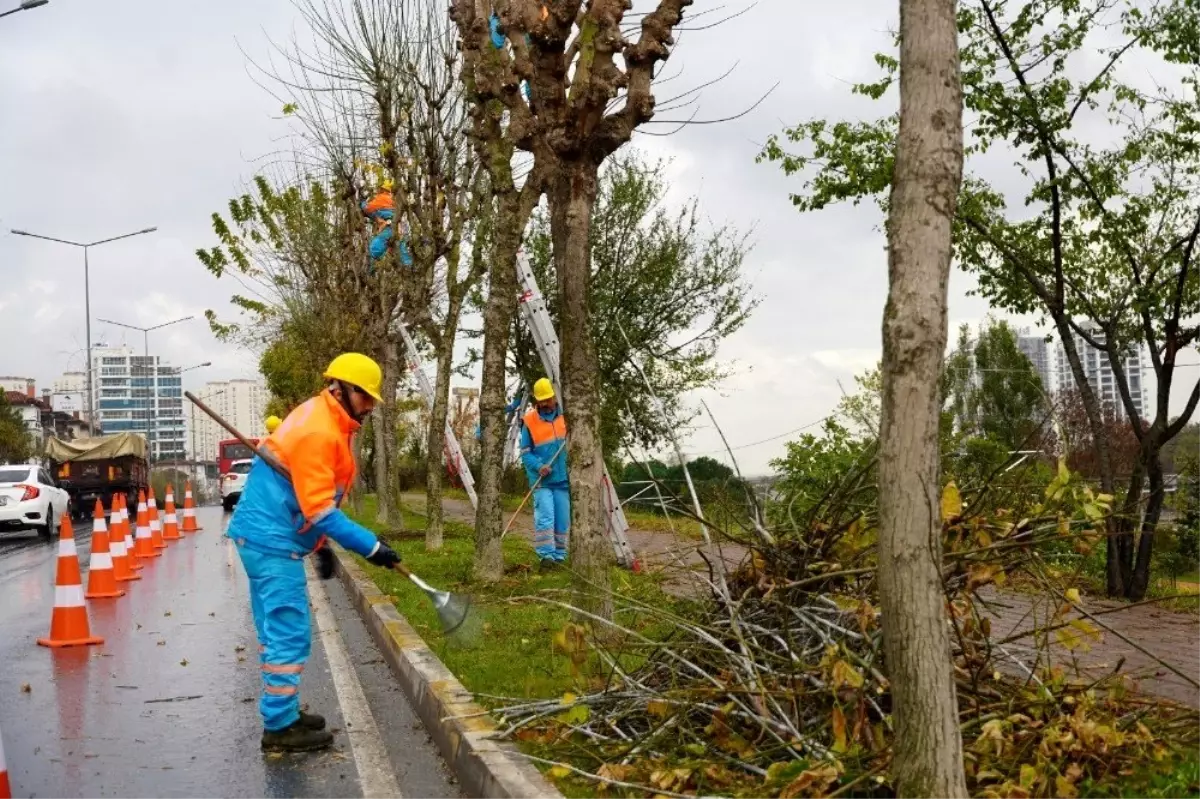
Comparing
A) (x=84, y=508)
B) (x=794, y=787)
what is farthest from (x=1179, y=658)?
(x=84, y=508)

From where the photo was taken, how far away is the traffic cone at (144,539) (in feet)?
65.3

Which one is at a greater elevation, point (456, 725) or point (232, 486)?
point (232, 486)

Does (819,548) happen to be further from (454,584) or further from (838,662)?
(454,584)

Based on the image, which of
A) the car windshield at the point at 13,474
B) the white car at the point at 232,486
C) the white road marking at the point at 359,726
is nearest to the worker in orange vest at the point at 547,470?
the white road marking at the point at 359,726

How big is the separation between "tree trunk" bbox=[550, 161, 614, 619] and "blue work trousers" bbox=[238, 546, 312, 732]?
6.75 ft

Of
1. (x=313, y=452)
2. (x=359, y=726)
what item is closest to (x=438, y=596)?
(x=359, y=726)

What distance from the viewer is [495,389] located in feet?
42.4

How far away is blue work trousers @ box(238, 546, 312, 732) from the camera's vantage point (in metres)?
6.46

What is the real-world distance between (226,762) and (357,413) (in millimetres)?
1779

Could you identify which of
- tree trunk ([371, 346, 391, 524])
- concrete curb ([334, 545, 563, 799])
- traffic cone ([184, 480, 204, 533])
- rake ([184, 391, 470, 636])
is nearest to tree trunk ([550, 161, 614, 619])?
rake ([184, 391, 470, 636])

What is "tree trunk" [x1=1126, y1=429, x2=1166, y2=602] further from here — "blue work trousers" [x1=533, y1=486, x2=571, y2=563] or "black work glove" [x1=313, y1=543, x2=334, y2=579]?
"black work glove" [x1=313, y1=543, x2=334, y2=579]

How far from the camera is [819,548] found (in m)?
5.89

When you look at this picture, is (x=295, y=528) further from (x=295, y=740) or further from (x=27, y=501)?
(x=27, y=501)

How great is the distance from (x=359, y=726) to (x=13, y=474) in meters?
23.3
